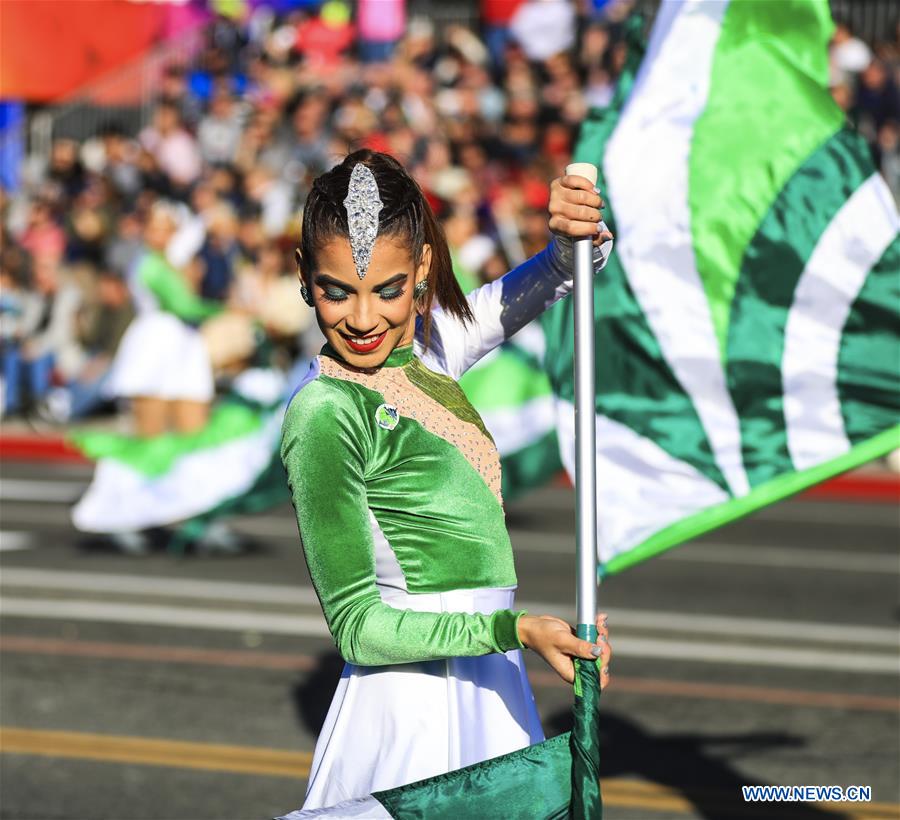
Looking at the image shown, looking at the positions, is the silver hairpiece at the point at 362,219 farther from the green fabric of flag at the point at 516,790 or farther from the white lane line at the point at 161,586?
the white lane line at the point at 161,586

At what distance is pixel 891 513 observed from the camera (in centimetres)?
1296

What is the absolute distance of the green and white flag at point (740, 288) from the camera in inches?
177

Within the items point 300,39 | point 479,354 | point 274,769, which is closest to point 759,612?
point 274,769

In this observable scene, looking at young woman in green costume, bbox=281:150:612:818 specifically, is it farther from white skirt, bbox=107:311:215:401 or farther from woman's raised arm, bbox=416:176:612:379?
white skirt, bbox=107:311:215:401

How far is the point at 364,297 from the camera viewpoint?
2994 mm

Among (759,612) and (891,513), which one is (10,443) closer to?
(891,513)

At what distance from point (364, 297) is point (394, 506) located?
0.37 metres

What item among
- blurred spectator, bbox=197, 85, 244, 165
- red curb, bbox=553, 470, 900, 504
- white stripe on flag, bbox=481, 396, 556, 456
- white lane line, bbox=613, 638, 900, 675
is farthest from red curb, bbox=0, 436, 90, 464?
white lane line, bbox=613, 638, 900, 675

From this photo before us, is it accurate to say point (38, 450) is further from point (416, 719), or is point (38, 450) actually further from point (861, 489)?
point (416, 719)

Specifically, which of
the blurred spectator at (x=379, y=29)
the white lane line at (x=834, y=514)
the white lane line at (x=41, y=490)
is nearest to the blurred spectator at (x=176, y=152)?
the blurred spectator at (x=379, y=29)

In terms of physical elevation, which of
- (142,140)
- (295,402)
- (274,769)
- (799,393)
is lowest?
(274,769)

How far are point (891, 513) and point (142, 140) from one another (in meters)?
10.9

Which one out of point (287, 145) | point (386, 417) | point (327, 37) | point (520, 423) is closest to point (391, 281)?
point (386, 417)

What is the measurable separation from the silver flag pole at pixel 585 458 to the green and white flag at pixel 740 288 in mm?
1569
